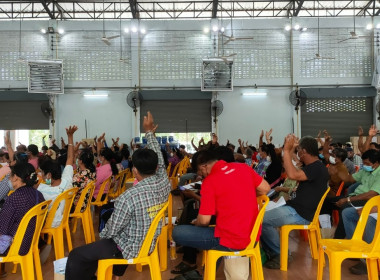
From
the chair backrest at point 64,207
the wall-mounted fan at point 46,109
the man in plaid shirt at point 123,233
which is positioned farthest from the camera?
the wall-mounted fan at point 46,109

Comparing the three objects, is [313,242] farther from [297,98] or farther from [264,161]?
[297,98]

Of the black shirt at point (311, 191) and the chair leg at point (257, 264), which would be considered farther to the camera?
the black shirt at point (311, 191)

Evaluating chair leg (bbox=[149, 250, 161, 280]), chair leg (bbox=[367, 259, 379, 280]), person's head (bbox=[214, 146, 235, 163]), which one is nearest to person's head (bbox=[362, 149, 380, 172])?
chair leg (bbox=[367, 259, 379, 280])

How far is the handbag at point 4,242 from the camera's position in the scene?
2.79 meters

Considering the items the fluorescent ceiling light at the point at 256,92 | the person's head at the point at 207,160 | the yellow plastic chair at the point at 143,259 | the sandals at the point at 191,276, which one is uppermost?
the fluorescent ceiling light at the point at 256,92

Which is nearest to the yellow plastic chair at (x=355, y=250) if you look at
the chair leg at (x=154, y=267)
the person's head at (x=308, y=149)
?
the person's head at (x=308, y=149)

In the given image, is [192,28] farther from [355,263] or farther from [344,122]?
[355,263]

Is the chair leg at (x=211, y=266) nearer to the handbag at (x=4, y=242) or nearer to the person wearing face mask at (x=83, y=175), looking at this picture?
the handbag at (x=4, y=242)

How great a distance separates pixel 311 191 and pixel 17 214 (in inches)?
100

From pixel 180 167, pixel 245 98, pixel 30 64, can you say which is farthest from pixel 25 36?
pixel 180 167

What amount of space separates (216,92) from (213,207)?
11473mm

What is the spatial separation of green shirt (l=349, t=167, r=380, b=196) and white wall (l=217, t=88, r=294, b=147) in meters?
9.62

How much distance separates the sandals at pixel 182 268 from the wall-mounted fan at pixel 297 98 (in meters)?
11.0

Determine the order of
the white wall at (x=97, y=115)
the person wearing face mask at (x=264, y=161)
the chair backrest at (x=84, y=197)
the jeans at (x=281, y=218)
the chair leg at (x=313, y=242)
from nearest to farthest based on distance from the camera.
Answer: the jeans at (x=281, y=218)
the chair leg at (x=313, y=242)
the chair backrest at (x=84, y=197)
the person wearing face mask at (x=264, y=161)
the white wall at (x=97, y=115)
